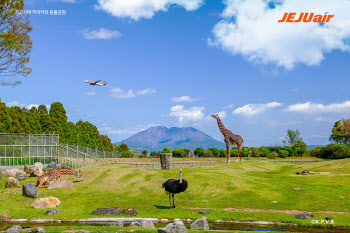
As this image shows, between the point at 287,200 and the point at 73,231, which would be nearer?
the point at 73,231

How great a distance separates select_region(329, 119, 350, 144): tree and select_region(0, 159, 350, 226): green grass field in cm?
6163

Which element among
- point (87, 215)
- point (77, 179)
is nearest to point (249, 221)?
point (87, 215)

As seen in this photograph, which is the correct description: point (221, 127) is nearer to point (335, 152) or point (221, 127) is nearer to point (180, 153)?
point (180, 153)

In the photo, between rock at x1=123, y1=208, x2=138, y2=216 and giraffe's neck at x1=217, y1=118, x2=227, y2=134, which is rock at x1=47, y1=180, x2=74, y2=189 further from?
giraffe's neck at x1=217, y1=118, x2=227, y2=134

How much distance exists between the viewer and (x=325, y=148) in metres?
72.2

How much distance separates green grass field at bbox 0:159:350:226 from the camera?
2080 cm

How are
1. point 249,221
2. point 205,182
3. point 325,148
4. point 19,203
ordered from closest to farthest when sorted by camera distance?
point 249,221 → point 19,203 → point 205,182 → point 325,148

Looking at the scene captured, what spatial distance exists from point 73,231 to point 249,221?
9.73m

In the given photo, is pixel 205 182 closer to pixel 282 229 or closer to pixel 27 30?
pixel 282 229

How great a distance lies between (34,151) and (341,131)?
258 ft

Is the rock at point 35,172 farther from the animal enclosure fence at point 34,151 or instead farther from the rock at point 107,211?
the rock at point 107,211

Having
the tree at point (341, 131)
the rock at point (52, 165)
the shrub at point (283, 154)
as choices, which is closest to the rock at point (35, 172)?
the rock at point (52, 165)

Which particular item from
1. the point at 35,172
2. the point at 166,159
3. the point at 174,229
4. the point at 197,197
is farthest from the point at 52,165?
the point at 174,229

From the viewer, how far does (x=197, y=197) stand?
26031 millimetres
